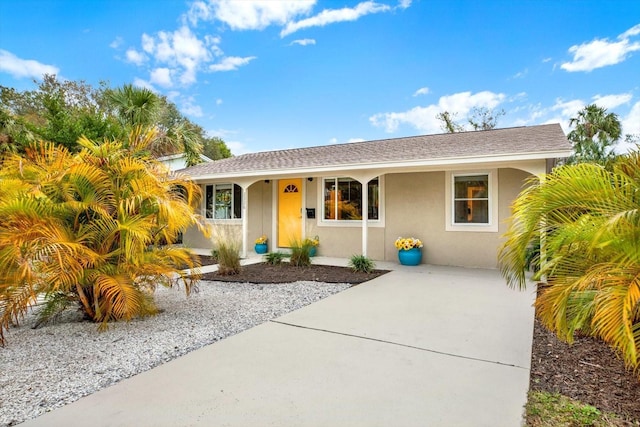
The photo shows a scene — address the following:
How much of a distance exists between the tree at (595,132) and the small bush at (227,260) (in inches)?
725

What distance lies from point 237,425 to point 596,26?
17.0 metres

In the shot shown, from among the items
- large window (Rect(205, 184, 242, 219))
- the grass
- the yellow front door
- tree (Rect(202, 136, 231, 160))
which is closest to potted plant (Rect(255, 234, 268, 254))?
the yellow front door

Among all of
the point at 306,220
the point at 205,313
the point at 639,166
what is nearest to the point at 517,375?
the point at 639,166

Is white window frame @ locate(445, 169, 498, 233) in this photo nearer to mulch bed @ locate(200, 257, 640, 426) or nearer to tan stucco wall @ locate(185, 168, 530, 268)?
tan stucco wall @ locate(185, 168, 530, 268)

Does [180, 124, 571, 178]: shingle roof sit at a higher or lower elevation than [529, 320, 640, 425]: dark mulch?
higher

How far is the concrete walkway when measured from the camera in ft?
7.19

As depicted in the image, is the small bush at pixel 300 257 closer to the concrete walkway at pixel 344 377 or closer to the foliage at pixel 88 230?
the concrete walkway at pixel 344 377

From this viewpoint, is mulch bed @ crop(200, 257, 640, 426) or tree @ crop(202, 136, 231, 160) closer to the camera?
mulch bed @ crop(200, 257, 640, 426)

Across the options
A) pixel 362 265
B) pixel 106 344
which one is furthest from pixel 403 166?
pixel 106 344

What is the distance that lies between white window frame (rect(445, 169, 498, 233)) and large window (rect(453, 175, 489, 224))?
0.17ft

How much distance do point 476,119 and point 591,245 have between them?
82.8 ft

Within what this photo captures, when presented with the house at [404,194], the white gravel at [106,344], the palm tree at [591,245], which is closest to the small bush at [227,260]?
the house at [404,194]

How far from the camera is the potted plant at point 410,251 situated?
8.23 metres

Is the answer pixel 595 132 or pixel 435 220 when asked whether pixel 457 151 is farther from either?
pixel 595 132
